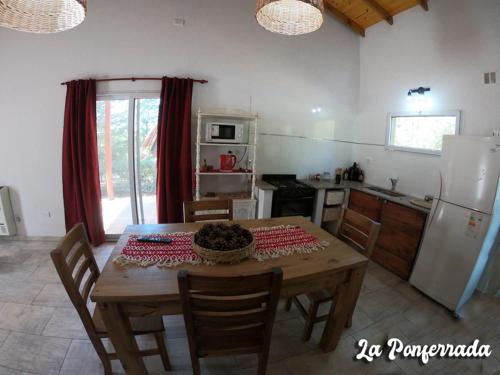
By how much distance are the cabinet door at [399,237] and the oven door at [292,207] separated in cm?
86

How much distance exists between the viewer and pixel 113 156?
306 cm

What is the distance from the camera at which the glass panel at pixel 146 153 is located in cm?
294

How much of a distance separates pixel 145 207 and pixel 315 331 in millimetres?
2588

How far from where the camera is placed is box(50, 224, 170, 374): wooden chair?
1.15 m

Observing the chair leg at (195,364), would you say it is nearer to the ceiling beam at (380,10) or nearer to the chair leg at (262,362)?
the chair leg at (262,362)

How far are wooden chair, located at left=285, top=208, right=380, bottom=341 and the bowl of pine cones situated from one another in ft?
2.30

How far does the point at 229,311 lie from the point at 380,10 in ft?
12.0

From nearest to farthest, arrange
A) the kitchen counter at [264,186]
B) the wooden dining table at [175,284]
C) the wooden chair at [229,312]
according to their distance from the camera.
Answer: the wooden chair at [229,312]
the wooden dining table at [175,284]
the kitchen counter at [264,186]

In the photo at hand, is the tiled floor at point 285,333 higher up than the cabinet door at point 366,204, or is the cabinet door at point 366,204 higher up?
the cabinet door at point 366,204

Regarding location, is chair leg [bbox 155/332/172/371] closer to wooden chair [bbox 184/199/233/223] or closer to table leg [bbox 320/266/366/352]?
wooden chair [bbox 184/199/233/223]

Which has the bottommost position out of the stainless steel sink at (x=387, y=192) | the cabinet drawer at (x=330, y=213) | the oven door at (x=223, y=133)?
the cabinet drawer at (x=330, y=213)

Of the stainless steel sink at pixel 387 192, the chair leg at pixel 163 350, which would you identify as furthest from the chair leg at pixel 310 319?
the stainless steel sink at pixel 387 192

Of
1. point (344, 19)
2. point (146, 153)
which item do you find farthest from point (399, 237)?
point (146, 153)

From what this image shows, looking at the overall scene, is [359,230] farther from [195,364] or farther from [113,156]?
[113,156]
